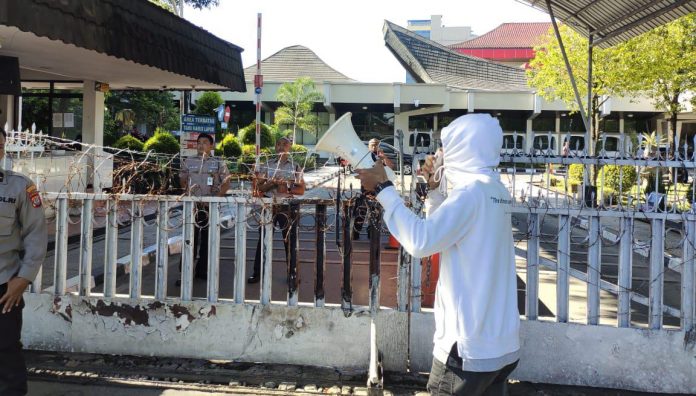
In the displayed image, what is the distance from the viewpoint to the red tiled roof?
6662cm

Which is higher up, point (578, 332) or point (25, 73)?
point (25, 73)

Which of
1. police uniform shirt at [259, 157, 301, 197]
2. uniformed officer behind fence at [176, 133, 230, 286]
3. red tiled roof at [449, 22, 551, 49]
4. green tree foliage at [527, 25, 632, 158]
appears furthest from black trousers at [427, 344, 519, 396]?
red tiled roof at [449, 22, 551, 49]

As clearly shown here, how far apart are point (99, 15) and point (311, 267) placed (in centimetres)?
424

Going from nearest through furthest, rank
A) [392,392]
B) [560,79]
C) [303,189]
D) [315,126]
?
[392,392] < [303,189] < [560,79] < [315,126]

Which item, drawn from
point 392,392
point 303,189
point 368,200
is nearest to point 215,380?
point 392,392

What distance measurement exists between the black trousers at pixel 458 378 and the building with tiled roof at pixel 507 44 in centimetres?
6208

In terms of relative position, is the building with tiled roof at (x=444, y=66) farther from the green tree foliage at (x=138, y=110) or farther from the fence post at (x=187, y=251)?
the fence post at (x=187, y=251)

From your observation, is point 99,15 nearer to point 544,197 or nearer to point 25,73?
point 544,197

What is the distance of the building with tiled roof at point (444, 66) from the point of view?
37438 mm

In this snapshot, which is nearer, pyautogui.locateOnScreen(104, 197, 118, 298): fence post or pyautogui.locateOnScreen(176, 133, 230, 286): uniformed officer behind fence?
pyautogui.locateOnScreen(104, 197, 118, 298): fence post

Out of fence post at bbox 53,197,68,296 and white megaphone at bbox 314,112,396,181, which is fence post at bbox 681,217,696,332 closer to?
white megaphone at bbox 314,112,396,181

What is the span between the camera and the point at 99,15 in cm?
723

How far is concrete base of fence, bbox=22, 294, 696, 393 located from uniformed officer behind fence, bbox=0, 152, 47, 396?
1.21 meters

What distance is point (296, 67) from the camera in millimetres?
43562
